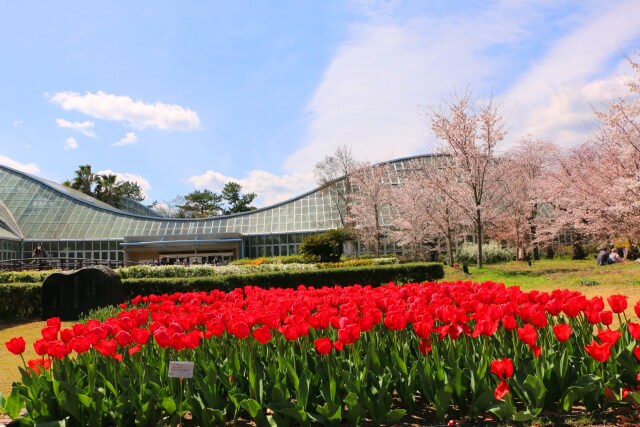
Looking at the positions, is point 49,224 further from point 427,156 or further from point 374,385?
point 374,385

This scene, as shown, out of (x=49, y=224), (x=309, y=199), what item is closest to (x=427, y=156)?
(x=309, y=199)

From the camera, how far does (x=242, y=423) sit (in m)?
3.70

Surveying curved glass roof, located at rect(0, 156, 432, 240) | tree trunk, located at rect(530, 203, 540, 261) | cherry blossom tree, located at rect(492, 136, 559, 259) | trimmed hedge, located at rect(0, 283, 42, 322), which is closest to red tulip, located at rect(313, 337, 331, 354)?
trimmed hedge, located at rect(0, 283, 42, 322)

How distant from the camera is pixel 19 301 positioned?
1248 cm

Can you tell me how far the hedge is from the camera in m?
12.4

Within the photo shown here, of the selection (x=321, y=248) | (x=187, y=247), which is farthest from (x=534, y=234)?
(x=187, y=247)

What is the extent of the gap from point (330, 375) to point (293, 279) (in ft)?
36.4

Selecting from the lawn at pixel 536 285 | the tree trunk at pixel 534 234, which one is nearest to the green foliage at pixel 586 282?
the lawn at pixel 536 285

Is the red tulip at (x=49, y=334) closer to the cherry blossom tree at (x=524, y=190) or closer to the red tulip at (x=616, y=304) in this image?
the red tulip at (x=616, y=304)

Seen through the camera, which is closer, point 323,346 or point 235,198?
point 323,346

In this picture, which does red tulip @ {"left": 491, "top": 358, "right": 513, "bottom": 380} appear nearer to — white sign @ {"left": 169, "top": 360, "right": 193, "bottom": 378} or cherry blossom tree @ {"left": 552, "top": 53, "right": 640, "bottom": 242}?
white sign @ {"left": 169, "top": 360, "right": 193, "bottom": 378}

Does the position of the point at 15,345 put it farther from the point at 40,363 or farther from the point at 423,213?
the point at 423,213

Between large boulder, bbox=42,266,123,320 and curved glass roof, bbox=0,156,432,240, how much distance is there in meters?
32.0

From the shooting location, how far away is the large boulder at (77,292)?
11.3 m
